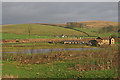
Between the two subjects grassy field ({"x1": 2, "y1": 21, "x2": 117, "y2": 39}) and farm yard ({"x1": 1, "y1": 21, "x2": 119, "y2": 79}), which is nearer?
farm yard ({"x1": 1, "y1": 21, "x2": 119, "y2": 79})

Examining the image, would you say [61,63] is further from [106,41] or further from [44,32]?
[44,32]

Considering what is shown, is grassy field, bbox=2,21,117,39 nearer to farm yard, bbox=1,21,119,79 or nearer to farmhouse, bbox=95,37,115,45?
farmhouse, bbox=95,37,115,45

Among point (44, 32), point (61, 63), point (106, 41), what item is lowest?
point (61, 63)

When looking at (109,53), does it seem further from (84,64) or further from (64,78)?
(64,78)

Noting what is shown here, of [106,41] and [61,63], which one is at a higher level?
[106,41]

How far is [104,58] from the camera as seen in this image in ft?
99.5

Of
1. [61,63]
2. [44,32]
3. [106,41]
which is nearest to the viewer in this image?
[61,63]

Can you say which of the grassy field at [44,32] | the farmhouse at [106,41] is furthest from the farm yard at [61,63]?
the grassy field at [44,32]

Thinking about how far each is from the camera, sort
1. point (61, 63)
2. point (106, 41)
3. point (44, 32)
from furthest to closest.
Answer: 1. point (44, 32)
2. point (106, 41)
3. point (61, 63)

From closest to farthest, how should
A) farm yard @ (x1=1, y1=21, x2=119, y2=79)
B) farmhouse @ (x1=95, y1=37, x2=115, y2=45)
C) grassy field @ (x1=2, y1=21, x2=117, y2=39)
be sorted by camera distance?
farm yard @ (x1=1, y1=21, x2=119, y2=79) → farmhouse @ (x1=95, y1=37, x2=115, y2=45) → grassy field @ (x1=2, y1=21, x2=117, y2=39)

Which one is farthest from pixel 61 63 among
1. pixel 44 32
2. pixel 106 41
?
pixel 44 32

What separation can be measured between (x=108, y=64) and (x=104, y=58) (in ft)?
12.8

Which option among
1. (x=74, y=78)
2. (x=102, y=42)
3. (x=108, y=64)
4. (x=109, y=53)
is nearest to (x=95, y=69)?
(x=108, y=64)

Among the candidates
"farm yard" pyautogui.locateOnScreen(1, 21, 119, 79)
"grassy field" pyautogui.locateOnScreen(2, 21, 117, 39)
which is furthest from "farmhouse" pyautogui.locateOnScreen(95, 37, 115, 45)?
"grassy field" pyautogui.locateOnScreen(2, 21, 117, 39)
